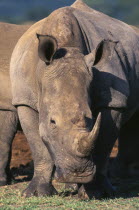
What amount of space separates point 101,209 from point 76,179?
432mm

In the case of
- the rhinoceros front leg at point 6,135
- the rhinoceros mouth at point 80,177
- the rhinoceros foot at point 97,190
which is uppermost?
the rhinoceros mouth at point 80,177

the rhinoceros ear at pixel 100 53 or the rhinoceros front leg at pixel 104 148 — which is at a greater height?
the rhinoceros ear at pixel 100 53

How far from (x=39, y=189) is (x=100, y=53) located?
1945 mm

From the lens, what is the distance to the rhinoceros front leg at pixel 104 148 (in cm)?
907

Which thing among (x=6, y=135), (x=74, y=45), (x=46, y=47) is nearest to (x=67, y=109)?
(x=46, y=47)

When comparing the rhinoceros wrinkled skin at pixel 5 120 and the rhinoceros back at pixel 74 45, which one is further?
the rhinoceros wrinkled skin at pixel 5 120

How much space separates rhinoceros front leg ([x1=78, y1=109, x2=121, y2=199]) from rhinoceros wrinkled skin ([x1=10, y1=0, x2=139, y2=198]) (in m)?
0.01

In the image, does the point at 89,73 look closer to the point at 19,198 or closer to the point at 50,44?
the point at 50,44

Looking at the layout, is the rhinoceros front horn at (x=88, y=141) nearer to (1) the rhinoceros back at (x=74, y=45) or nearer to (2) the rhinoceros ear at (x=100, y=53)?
(2) the rhinoceros ear at (x=100, y=53)

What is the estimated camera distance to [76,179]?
7.84m

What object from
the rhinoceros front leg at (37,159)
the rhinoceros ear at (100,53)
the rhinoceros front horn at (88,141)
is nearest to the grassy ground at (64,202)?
the rhinoceros front leg at (37,159)

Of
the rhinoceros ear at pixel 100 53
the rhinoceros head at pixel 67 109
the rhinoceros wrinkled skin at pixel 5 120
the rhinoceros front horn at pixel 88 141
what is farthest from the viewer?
the rhinoceros wrinkled skin at pixel 5 120

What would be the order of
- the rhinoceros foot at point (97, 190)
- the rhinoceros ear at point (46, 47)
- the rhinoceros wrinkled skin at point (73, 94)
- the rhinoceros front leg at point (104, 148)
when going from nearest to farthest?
1. the rhinoceros wrinkled skin at point (73, 94)
2. the rhinoceros ear at point (46, 47)
3. the rhinoceros foot at point (97, 190)
4. the rhinoceros front leg at point (104, 148)

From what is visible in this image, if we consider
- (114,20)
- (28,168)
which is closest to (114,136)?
(114,20)
